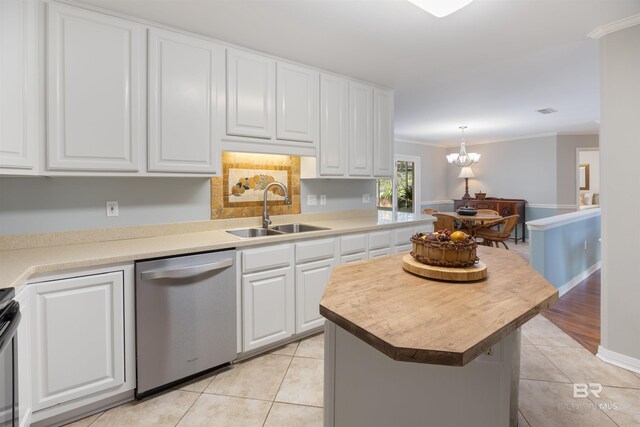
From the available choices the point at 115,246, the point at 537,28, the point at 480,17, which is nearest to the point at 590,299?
the point at 537,28

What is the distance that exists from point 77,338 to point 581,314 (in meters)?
4.20

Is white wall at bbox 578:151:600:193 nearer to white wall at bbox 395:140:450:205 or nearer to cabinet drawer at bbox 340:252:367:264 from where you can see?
white wall at bbox 395:140:450:205

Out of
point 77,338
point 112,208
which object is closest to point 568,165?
point 112,208

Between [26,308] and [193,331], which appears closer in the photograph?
[26,308]

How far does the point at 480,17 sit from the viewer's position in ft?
7.30

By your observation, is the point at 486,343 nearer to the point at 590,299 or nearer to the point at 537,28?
the point at 537,28

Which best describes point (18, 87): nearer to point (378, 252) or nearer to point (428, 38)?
point (428, 38)

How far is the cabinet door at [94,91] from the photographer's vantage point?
1921 millimetres

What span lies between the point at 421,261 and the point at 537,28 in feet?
Answer: 6.81

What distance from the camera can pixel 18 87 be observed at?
1.76 m

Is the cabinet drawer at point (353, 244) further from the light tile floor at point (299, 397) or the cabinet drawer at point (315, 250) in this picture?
the light tile floor at point (299, 397)

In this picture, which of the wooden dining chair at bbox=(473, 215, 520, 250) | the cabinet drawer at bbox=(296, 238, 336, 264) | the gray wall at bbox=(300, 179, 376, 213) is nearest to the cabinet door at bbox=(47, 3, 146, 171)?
the cabinet drawer at bbox=(296, 238, 336, 264)

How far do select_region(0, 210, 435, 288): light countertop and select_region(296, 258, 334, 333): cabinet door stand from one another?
0.87ft

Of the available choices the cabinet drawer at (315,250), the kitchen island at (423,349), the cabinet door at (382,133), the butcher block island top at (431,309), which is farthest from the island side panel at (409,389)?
the cabinet door at (382,133)
